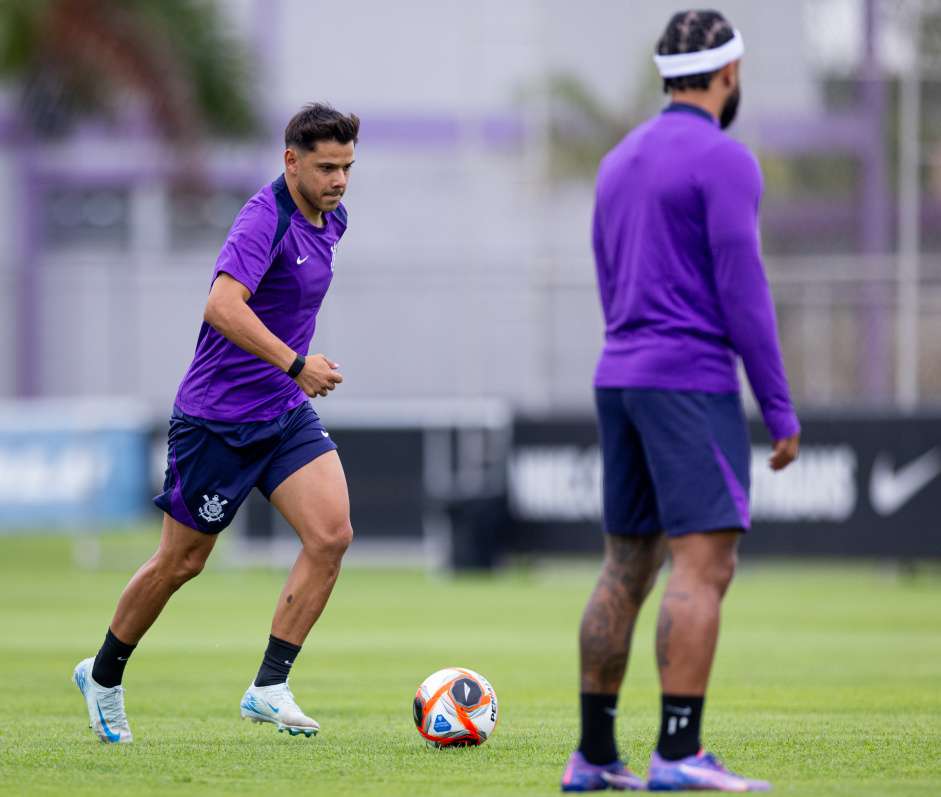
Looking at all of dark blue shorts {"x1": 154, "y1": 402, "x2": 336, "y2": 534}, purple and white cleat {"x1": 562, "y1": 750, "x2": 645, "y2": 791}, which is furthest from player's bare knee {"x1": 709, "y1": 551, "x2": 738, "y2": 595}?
dark blue shorts {"x1": 154, "y1": 402, "x2": 336, "y2": 534}

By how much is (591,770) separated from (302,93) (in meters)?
26.2

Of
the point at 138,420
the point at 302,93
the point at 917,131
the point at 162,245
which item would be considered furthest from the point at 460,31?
the point at 917,131

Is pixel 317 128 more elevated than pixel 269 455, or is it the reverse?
pixel 317 128

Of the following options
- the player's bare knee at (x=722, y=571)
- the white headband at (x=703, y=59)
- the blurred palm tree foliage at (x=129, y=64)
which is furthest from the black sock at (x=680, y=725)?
the blurred palm tree foliage at (x=129, y=64)

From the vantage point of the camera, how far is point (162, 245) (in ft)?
97.8

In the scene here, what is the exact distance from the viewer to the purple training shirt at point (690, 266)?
4617mm

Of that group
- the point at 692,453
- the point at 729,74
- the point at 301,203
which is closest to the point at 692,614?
the point at 692,453

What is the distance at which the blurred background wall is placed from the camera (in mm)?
16984

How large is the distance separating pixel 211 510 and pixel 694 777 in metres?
2.25

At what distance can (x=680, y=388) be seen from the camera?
4.70m

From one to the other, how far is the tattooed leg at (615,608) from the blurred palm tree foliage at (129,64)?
17.8 m

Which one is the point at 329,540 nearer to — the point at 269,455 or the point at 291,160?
the point at 269,455

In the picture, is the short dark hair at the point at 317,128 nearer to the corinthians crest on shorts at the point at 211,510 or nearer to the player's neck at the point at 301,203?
the player's neck at the point at 301,203

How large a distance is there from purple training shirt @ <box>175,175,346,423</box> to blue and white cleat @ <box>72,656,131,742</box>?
114cm
